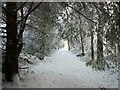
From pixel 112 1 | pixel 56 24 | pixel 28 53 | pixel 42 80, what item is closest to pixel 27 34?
pixel 28 53

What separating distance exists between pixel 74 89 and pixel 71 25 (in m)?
2.77

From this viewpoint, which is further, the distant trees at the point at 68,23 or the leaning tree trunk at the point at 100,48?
the leaning tree trunk at the point at 100,48

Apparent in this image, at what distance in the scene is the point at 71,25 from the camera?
9523 millimetres

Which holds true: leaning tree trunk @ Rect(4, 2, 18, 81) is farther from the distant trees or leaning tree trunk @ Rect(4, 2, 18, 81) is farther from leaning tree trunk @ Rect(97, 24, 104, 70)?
leaning tree trunk @ Rect(97, 24, 104, 70)

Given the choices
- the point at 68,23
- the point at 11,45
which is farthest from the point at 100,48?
the point at 11,45

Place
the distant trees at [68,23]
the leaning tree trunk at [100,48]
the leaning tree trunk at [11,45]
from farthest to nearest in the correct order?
the leaning tree trunk at [100,48]
the leaning tree trunk at [11,45]
the distant trees at [68,23]

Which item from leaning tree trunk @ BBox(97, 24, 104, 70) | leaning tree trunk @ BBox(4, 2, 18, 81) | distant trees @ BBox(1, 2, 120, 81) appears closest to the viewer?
distant trees @ BBox(1, 2, 120, 81)

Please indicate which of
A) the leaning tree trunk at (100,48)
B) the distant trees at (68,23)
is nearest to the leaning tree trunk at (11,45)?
the distant trees at (68,23)

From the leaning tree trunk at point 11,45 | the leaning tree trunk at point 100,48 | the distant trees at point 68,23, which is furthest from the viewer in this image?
the leaning tree trunk at point 100,48

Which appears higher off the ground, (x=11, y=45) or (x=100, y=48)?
(x=11, y=45)

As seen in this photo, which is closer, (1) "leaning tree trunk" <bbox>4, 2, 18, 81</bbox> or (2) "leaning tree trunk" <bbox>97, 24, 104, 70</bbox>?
(1) "leaning tree trunk" <bbox>4, 2, 18, 81</bbox>

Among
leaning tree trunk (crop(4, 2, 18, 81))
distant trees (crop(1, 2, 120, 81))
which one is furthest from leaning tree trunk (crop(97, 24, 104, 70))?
leaning tree trunk (crop(4, 2, 18, 81))

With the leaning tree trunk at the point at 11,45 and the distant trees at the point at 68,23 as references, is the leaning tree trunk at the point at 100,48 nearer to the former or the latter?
the distant trees at the point at 68,23

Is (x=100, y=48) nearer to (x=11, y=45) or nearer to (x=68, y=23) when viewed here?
(x=68, y=23)
